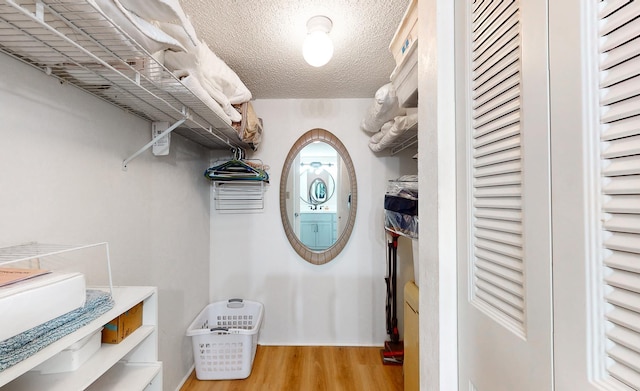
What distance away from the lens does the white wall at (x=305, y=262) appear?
2.08 metres

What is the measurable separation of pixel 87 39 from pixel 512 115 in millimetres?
1107

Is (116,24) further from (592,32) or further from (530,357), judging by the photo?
(530,357)

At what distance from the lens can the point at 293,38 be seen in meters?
1.32

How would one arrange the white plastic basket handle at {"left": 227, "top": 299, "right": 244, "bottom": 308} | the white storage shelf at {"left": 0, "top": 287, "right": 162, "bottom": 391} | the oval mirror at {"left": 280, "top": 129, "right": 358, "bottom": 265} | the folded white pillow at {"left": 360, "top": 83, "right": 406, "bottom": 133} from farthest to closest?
the oval mirror at {"left": 280, "top": 129, "right": 358, "bottom": 265} → the white plastic basket handle at {"left": 227, "top": 299, "right": 244, "bottom": 308} → the folded white pillow at {"left": 360, "top": 83, "right": 406, "bottom": 133} → the white storage shelf at {"left": 0, "top": 287, "right": 162, "bottom": 391}

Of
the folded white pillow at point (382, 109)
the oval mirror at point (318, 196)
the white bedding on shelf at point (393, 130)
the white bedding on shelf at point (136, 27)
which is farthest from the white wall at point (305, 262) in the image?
the white bedding on shelf at point (136, 27)

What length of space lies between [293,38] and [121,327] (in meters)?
1.49

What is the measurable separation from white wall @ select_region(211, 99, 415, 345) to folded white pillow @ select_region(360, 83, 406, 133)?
28 cm

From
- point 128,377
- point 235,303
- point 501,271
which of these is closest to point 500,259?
point 501,271

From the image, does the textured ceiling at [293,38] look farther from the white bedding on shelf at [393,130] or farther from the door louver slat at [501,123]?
the door louver slat at [501,123]

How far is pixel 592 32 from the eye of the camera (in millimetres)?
365

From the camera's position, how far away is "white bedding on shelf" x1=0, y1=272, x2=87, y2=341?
17.6 inches

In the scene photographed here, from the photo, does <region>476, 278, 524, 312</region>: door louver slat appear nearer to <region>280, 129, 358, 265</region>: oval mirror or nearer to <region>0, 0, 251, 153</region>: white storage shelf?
<region>0, 0, 251, 153</region>: white storage shelf

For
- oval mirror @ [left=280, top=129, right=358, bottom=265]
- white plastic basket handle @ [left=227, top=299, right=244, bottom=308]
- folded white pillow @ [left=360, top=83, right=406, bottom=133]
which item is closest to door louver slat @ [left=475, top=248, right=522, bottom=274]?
folded white pillow @ [left=360, top=83, right=406, bottom=133]

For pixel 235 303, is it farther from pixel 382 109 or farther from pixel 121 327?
pixel 382 109
